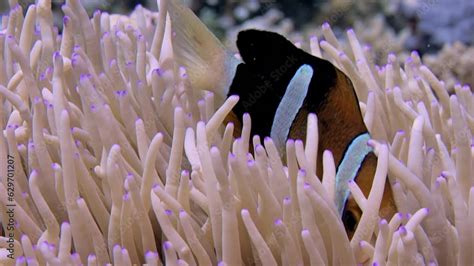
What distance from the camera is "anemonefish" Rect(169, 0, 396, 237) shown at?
3.20ft

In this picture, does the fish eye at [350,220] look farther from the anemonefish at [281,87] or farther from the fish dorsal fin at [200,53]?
the fish dorsal fin at [200,53]

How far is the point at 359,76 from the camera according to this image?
126 cm

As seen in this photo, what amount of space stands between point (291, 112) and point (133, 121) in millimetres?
276

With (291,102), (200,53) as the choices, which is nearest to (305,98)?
(291,102)

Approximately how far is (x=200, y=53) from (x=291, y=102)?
20 cm

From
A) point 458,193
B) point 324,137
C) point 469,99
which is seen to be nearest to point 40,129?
point 324,137

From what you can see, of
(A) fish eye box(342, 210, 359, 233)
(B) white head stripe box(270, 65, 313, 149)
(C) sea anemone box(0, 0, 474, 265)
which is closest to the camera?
(C) sea anemone box(0, 0, 474, 265)

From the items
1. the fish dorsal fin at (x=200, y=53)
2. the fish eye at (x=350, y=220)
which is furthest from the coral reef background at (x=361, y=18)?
the fish eye at (x=350, y=220)

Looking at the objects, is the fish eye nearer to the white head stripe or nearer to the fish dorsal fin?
the white head stripe

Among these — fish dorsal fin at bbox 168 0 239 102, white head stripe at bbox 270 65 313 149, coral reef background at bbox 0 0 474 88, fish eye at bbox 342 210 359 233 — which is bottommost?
fish eye at bbox 342 210 359 233

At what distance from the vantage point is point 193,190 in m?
0.86

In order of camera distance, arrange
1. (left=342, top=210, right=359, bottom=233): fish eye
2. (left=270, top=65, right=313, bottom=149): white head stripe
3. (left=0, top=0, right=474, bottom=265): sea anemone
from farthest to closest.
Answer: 1. (left=270, top=65, right=313, bottom=149): white head stripe
2. (left=342, top=210, right=359, bottom=233): fish eye
3. (left=0, top=0, right=474, bottom=265): sea anemone

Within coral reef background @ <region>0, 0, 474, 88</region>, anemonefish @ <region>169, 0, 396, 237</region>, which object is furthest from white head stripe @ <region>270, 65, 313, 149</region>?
coral reef background @ <region>0, 0, 474, 88</region>

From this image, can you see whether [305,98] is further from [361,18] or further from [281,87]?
[361,18]
